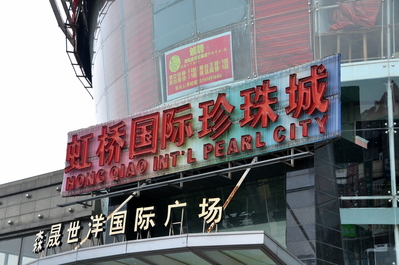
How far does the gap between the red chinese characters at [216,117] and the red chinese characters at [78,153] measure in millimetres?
5882

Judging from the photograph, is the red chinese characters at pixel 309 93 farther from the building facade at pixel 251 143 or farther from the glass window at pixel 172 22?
the glass window at pixel 172 22

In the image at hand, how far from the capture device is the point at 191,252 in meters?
→ 23.4

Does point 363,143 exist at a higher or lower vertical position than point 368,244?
higher

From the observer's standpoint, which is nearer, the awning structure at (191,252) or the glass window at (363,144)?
→ the awning structure at (191,252)

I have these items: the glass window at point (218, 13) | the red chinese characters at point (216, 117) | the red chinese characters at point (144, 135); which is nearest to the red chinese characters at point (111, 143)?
the red chinese characters at point (144, 135)

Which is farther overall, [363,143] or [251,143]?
[363,143]

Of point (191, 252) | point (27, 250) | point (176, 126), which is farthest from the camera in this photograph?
point (27, 250)

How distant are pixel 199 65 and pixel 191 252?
32.2 feet

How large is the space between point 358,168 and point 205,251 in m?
7.22

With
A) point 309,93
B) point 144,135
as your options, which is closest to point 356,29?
point 309,93

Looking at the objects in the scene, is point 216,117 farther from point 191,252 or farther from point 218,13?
point 191,252

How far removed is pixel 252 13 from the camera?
29.7 metres

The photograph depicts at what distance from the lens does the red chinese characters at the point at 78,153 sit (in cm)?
3206

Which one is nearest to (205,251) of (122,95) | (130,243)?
(130,243)
